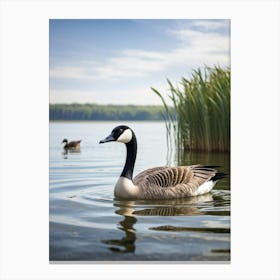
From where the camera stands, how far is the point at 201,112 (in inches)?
305

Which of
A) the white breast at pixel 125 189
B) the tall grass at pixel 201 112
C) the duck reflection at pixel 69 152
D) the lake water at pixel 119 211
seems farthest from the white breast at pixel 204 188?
the duck reflection at pixel 69 152

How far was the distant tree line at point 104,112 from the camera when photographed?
21.4 ft

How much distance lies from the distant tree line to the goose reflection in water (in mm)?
1072

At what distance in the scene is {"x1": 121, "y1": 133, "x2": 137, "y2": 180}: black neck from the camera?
7391 mm

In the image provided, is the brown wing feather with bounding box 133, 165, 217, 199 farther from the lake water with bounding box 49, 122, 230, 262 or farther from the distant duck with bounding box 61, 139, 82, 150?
the distant duck with bounding box 61, 139, 82, 150

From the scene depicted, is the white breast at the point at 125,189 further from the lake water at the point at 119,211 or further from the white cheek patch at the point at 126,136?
the white cheek patch at the point at 126,136

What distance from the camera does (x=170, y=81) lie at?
6.70m

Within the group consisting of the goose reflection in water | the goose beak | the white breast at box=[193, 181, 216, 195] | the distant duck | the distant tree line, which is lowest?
the goose reflection in water

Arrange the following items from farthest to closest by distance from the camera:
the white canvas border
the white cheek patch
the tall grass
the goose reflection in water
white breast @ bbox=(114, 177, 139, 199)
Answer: white breast @ bbox=(114, 177, 139, 199), the white cheek patch, the tall grass, the white canvas border, the goose reflection in water

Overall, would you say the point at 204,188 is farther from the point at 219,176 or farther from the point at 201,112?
the point at 201,112

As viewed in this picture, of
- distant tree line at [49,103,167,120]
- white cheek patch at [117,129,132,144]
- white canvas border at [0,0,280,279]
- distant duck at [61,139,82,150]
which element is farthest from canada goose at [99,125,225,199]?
white canvas border at [0,0,280,279]

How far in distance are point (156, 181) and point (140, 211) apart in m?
0.78
